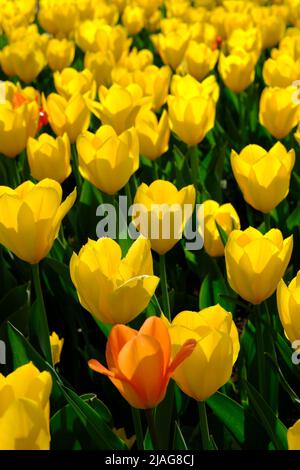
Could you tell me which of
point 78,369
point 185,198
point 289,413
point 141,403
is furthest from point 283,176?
point 141,403

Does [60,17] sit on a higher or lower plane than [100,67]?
lower

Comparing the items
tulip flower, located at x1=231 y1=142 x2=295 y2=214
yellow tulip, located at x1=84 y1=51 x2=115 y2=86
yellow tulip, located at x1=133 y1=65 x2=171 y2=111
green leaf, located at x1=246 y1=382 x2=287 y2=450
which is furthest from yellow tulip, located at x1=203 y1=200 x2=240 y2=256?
yellow tulip, located at x1=84 y1=51 x2=115 y2=86

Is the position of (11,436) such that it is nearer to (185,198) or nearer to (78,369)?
(185,198)

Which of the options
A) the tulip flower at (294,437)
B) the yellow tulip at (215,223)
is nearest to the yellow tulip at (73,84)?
the yellow tulip at (215,223)

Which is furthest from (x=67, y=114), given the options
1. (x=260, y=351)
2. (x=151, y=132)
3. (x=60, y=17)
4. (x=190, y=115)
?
(x=60, y=17)

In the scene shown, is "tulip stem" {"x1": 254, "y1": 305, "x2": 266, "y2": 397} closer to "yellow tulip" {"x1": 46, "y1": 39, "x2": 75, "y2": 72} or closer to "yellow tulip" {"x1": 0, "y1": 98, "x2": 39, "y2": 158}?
"yellow tulip" {"x1": 0, "y1": 98, "x2": 39, "y2": 158}

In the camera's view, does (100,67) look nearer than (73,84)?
No

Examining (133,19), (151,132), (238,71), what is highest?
(151,132)

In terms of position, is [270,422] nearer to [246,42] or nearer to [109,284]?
[109,284]
